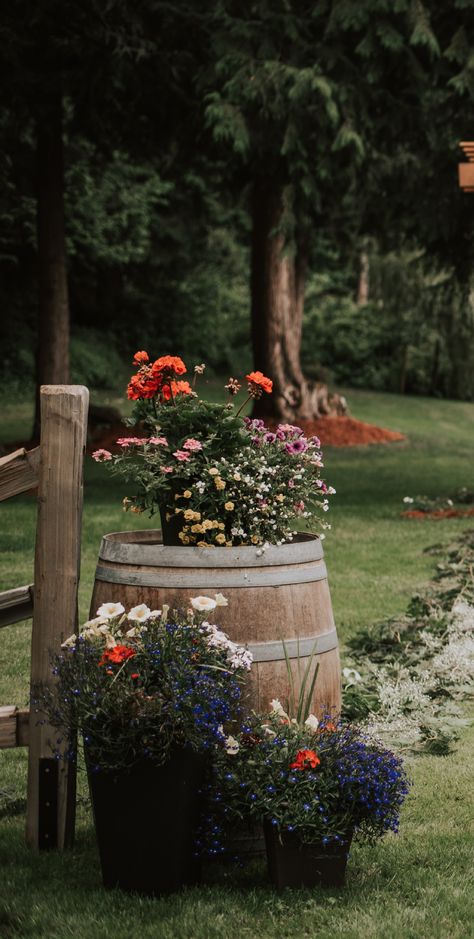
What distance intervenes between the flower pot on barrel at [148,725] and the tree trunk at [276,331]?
16576 millimetres

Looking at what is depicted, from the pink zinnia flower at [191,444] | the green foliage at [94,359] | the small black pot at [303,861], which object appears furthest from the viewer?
the green foliage at [94,359]

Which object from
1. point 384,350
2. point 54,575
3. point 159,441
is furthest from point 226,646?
point 384,350

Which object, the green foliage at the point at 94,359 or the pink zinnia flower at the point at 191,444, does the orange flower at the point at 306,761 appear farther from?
the green foliage at the point at 94,359

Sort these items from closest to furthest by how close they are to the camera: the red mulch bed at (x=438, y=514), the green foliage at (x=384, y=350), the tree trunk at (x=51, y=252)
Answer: the red mulch bed at (x=438, y=514) < the tree trunk at (x=51, y=252) < the green foliage at (x=384, y=350)

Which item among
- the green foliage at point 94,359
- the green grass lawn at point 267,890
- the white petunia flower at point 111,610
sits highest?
the green foliage at point 94,359

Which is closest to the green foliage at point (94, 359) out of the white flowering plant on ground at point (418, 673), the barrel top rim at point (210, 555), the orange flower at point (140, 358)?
the white flowering plant on ground at point (418, 673)

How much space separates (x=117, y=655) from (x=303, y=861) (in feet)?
2.84

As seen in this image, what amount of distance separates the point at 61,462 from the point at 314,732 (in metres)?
1.22

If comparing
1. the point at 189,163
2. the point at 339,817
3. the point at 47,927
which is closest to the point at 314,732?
the point at 339,817

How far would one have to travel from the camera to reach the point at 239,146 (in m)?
13.1

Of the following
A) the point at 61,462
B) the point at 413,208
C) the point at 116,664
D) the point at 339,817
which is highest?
the point at 413,208

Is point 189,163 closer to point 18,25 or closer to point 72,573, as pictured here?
point 18,25

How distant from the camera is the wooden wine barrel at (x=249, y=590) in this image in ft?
12.5

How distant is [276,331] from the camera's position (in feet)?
69.8
